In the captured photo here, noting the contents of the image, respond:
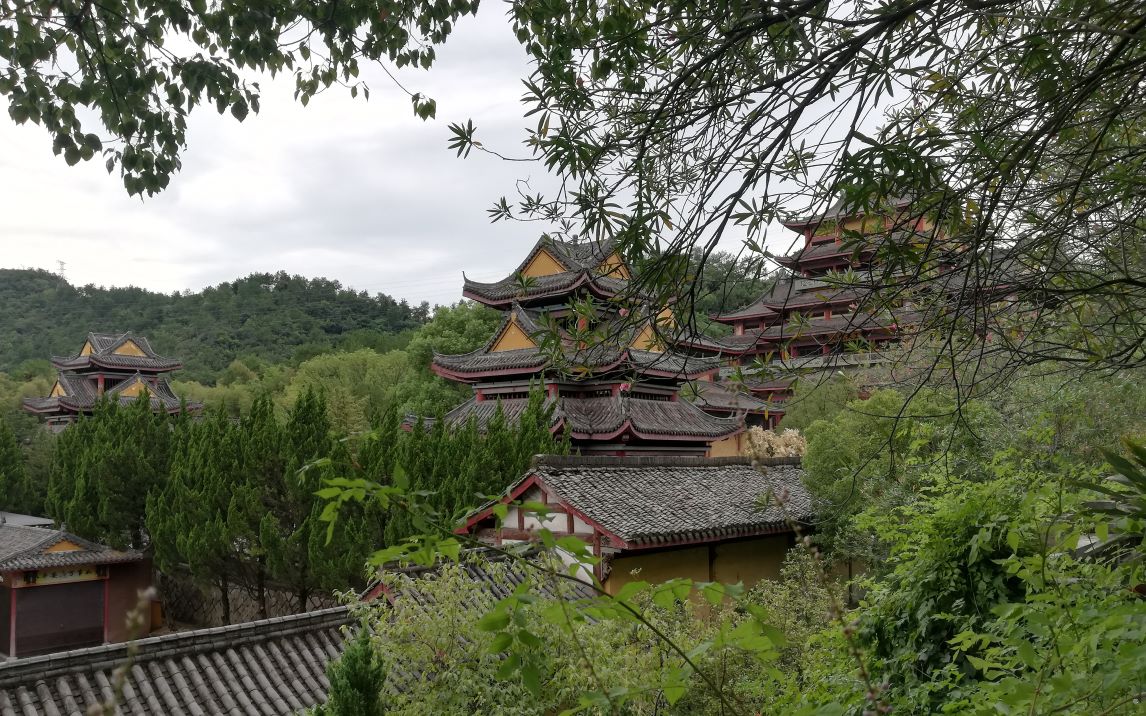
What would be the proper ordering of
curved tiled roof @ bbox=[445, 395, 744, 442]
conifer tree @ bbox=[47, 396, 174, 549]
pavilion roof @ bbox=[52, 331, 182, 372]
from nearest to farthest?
curved tiled roof @ bbox=[445, 395, 744, 442]
conifer tree @ bbox=[47, 396, 174, 549]
pavilion roof @ bbox=[52, 331, 182, 372]

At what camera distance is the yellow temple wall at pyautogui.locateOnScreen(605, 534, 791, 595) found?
10.7 m

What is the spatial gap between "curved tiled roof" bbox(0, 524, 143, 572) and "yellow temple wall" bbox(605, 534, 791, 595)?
1162cm

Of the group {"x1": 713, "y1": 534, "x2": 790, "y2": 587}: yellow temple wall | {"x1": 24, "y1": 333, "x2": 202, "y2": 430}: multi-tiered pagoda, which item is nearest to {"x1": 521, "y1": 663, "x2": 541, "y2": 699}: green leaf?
{"x1": 713, "y1": 534, "x2": 790, "y2": 587}: yellow temple wall

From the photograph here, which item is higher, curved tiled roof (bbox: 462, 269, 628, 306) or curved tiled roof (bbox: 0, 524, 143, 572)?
curved tiled roof (bbox: 462, 269, 628, 306)

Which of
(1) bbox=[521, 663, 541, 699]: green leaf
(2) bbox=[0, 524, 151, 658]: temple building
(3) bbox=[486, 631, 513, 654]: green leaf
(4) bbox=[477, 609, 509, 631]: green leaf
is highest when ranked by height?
(4) bbox=[477, 609, 509, 631]: green leaf

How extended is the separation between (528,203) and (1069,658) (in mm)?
2520

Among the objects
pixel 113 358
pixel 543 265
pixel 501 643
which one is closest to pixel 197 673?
pixel 501 643

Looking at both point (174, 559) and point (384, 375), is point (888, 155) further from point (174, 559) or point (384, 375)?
point (384, 375)

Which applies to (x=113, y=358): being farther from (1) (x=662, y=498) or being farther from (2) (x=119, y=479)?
(1) (x=662, y=498)

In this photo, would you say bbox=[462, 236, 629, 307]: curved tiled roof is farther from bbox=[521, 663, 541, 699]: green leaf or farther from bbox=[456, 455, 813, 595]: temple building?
bbox=[521, 663, 541, 699]: green leaf

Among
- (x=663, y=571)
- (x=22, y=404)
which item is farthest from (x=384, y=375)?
(x=663, y=571)

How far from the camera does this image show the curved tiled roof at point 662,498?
1066 cm

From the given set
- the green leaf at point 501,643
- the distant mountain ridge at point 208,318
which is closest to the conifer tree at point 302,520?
the green leaf at point 501,643

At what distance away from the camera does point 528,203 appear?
3549 mm
